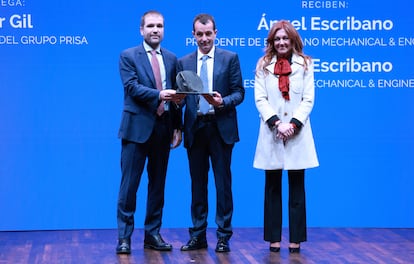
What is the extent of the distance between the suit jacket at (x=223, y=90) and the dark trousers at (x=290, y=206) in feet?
1.27

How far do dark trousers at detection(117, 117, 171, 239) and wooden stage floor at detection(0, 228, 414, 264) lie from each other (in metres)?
0.25

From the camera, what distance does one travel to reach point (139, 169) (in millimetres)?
5820

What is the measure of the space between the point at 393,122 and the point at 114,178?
2175 mm

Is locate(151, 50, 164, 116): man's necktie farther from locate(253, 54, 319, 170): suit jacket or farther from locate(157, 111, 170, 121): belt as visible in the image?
locate(253, 54, 319, 170): suit jacket

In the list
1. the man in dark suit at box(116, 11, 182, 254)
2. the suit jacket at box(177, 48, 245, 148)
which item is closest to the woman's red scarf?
the suit jacket at box(177, 48, 245, 148)

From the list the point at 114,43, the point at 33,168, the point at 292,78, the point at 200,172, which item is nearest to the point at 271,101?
the point at 292,78

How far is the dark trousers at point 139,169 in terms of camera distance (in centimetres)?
578

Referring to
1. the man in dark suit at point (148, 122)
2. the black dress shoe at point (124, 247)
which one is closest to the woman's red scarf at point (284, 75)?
the man in dark suit at point (148, 122)

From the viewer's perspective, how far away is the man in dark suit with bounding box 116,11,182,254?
5691mm

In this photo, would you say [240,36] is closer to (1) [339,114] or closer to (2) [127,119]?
(1) [339,114]

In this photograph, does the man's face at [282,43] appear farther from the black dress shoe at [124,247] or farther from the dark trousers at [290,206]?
the black dress shoe at [124,247]

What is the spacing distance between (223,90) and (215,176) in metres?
0.56

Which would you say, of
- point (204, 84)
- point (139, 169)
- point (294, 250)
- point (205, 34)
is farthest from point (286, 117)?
point (139, 169)

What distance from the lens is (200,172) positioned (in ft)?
19.3
